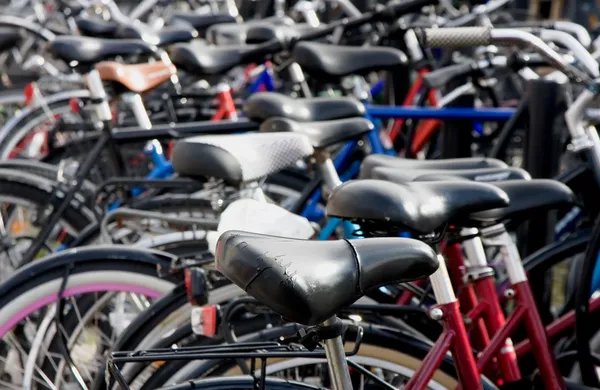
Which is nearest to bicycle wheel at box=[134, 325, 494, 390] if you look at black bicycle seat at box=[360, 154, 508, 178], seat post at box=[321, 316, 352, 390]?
black bicycle seat at box=[360, 154, 508, 178]

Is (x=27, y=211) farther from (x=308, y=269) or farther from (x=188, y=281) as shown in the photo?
(x=308, y=269)

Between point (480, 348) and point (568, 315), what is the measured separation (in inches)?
15.5

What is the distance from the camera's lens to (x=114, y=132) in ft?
10.5

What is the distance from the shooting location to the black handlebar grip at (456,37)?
235 centimetres

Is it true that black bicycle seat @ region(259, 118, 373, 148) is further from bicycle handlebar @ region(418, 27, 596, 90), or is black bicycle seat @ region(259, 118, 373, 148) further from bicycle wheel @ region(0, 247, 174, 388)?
bicycle wheel @ region(0, 247, 174, 388)

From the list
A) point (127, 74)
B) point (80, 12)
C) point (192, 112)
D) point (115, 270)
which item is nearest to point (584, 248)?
point (115, 270)

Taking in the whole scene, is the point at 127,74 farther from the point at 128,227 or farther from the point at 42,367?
the point at 42,367

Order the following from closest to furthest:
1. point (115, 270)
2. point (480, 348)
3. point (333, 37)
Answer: point (480, 348) → point (115, 270) → point (333, 37)

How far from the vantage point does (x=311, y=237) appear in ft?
7.34

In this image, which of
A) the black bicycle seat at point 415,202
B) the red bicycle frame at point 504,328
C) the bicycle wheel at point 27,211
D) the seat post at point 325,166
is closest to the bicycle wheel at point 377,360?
the red bicycle frame at point 504,328

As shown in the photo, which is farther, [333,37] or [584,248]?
[333,37]

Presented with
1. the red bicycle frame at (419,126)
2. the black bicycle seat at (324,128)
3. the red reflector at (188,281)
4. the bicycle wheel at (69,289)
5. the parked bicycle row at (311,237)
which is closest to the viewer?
the parked bicycle row at (311,237)

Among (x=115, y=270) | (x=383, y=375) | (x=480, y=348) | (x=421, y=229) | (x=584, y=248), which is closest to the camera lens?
(x=421, y=229)

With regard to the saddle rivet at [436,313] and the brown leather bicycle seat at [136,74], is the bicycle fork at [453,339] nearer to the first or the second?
the saddle rivet at [436,313]
